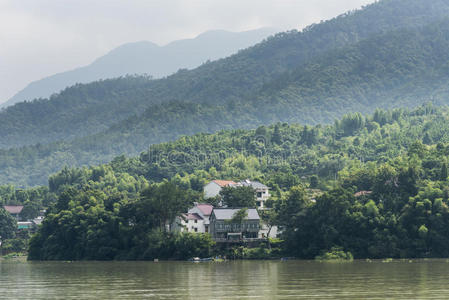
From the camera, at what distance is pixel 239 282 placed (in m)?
51.2

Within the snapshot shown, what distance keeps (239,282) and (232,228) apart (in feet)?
121

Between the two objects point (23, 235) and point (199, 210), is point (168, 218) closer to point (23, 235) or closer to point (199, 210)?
point (199, 210)

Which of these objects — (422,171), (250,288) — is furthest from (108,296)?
(422,171)

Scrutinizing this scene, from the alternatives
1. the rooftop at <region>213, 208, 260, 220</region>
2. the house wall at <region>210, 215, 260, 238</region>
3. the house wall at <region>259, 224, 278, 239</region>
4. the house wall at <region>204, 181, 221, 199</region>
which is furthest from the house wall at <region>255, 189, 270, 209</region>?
the house wall at <region>210, 215, 260, 238</region>

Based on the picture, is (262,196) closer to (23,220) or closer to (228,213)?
(228,213)

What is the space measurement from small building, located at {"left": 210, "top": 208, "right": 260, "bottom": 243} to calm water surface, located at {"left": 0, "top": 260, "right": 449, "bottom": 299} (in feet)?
61.7

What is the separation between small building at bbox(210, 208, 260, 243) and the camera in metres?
87.9

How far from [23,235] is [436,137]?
270 ft

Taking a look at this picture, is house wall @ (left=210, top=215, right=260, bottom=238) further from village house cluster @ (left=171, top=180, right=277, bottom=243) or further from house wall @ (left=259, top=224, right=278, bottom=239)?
house wall @ (left=259, top=224, right=278, bottom=239)

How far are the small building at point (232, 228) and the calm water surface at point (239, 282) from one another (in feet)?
61.7

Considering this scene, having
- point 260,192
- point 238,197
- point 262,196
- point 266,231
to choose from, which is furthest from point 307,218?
point 262,196

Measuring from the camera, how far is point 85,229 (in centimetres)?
9031

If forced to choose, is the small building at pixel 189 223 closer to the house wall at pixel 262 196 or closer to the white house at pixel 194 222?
the white house at pixel 194 222

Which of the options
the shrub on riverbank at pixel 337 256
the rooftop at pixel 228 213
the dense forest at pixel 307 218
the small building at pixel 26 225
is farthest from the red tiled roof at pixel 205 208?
the small building at pixel 26 225
